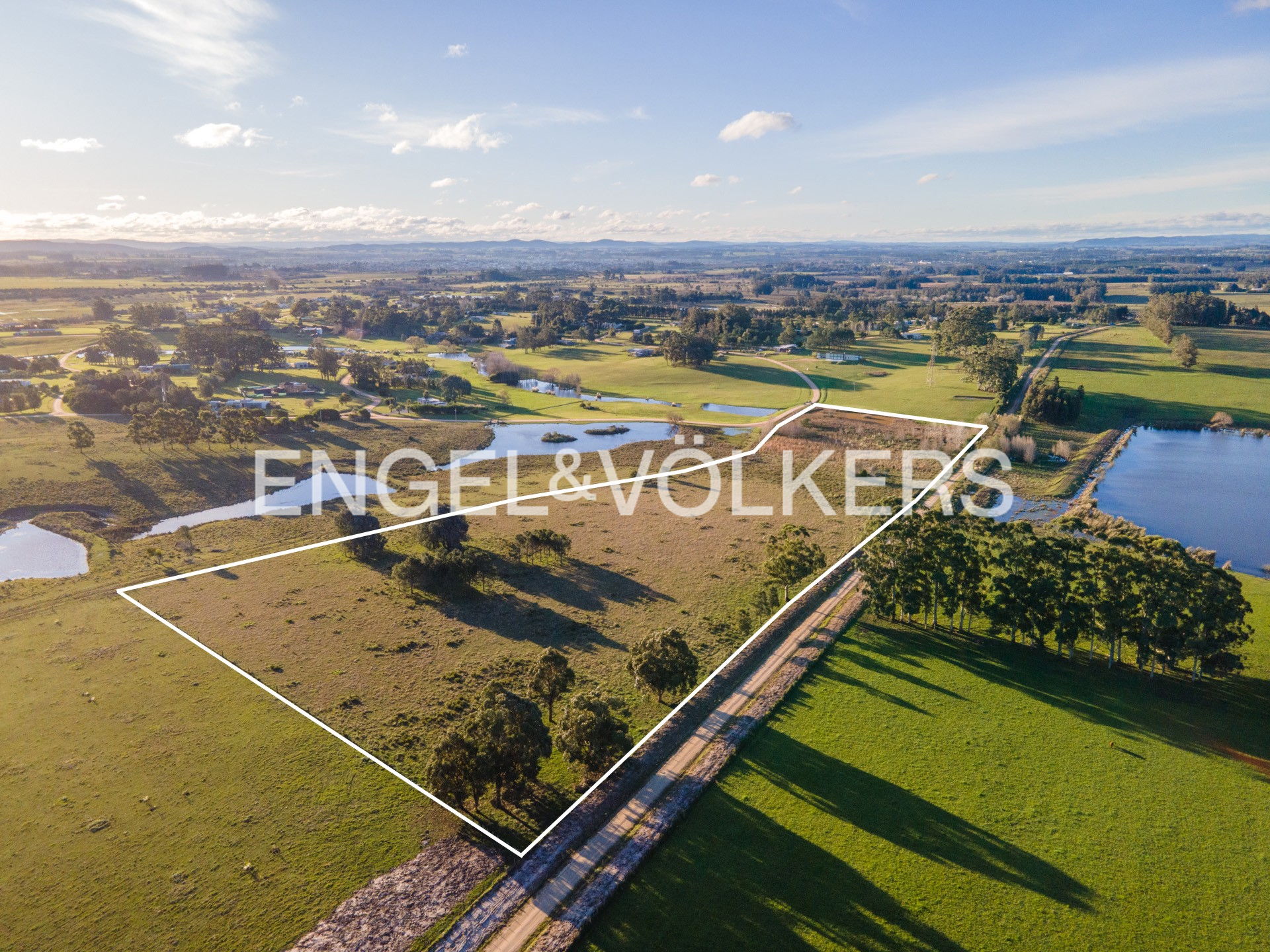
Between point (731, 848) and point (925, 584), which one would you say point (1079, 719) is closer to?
point (925, 584)

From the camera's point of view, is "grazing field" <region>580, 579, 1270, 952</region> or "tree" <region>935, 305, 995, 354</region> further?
"tree" <region>935, 305, 995, 354</region>

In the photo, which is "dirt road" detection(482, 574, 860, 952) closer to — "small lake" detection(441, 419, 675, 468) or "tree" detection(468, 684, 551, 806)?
"tree" detection(468, 684, 551, 806)

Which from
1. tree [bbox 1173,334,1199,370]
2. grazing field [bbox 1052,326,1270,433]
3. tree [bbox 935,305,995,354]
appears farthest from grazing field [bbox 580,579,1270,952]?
tree [bbox 1173,334,1199,370]

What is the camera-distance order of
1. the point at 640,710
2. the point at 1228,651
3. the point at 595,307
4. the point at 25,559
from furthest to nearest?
the point at 595,307, the point at 25,559, the point at 1228,651, the point at 640,710

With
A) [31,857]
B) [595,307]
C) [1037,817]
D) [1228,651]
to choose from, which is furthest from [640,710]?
[595,307]

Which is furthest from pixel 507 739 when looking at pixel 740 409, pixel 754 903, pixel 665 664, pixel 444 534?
pixel 740 409

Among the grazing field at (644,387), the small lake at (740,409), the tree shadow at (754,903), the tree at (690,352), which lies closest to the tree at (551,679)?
the tree shadow at (754,903)
